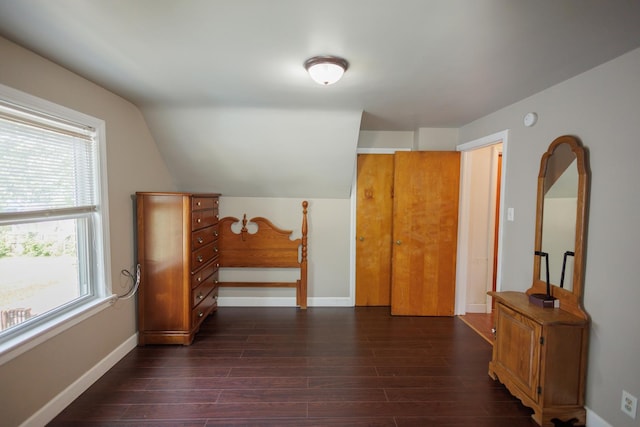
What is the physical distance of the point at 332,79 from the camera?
1.87m

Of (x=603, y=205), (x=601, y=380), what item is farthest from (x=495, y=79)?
(x=601, y=380)

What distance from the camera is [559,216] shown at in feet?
6.89

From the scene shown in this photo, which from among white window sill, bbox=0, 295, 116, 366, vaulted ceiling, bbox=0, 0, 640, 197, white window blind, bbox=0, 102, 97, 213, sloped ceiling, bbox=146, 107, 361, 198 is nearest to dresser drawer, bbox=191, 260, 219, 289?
white window sill, bbox=0, 295, 116, 366

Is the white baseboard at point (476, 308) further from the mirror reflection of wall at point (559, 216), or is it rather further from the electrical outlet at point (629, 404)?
the electrical outlet at point (629, 404)

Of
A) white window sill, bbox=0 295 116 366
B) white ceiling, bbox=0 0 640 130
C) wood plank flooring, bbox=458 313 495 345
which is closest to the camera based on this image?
white ceiling, bbox=0 0 640 130

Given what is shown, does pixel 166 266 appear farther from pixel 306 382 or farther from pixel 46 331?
pixel 306 382

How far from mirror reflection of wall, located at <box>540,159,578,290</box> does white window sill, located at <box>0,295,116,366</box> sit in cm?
336

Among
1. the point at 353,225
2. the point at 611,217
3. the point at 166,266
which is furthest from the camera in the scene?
the point at 353,225

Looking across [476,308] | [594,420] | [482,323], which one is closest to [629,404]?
[594,420]

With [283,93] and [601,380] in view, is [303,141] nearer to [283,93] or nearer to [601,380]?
[283,93]

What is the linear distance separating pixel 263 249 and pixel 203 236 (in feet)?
2.82

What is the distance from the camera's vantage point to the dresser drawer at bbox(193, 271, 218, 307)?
2.89 meters

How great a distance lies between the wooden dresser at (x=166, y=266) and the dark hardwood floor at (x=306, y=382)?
0.58 ft

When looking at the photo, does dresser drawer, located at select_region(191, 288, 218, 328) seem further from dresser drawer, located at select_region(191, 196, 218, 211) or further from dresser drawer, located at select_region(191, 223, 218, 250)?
dresser drawer, located at select_region(191, 196, 218, 211)
